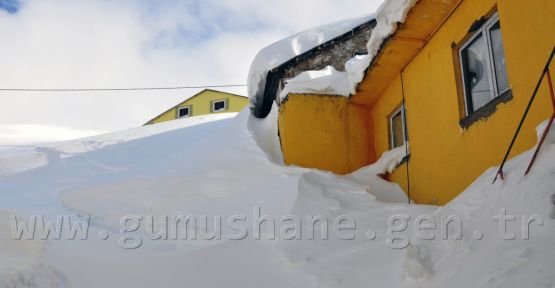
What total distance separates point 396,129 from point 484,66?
2.46 metres

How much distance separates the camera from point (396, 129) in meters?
7.28

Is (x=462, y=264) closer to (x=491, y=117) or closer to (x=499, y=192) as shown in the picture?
(x=499, y=192)

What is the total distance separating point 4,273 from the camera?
3.59m

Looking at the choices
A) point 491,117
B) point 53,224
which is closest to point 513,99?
point 491,117

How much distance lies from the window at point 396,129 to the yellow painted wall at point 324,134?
0.64 m

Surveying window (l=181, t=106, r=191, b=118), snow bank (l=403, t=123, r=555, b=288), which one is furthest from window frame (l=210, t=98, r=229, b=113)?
snow bank (l=403, t=123, r=555, b=288)

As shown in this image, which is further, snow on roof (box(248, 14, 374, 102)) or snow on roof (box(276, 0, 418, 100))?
snow on roof (box(248, 14, 374, 102))

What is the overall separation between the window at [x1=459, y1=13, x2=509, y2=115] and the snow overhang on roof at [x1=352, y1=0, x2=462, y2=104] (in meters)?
0.49

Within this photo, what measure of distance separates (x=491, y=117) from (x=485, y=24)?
0.95m

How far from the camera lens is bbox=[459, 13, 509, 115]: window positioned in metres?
Result: 4.63

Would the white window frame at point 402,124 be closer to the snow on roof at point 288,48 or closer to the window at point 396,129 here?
the window at point 396,129

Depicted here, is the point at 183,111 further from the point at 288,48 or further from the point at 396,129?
the point at 396,129

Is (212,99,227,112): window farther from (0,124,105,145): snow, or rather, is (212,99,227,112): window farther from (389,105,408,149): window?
(389,105,408,149): window

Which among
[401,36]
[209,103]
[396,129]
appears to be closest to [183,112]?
[209,103]
